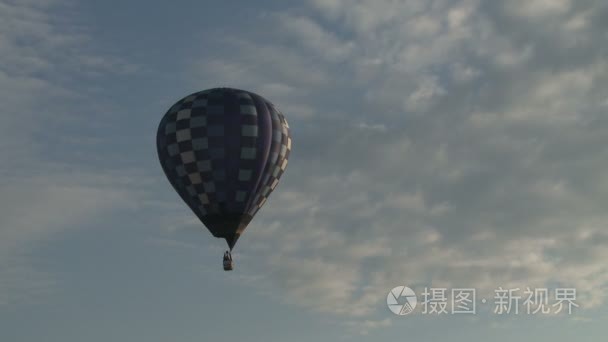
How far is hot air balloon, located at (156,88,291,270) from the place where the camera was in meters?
66.6

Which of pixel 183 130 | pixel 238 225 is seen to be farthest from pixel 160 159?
pixel 238 225

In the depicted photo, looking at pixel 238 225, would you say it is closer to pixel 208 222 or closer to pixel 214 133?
pixel 208 222

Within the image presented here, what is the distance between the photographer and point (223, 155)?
6681cm

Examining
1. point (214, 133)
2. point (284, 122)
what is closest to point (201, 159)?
point (214, 133)

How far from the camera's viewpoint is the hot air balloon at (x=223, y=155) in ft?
218

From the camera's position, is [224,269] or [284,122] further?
[284,122]

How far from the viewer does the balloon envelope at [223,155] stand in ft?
218

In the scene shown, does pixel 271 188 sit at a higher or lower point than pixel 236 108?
lower

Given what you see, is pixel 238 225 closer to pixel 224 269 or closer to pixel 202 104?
pixel 224 269

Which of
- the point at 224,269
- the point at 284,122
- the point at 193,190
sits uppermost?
the point at 284,122

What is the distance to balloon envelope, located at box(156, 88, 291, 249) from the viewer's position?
218 feet

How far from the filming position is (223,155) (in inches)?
2630

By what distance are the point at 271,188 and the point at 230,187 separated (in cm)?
370

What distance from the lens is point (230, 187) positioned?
66.6 m
